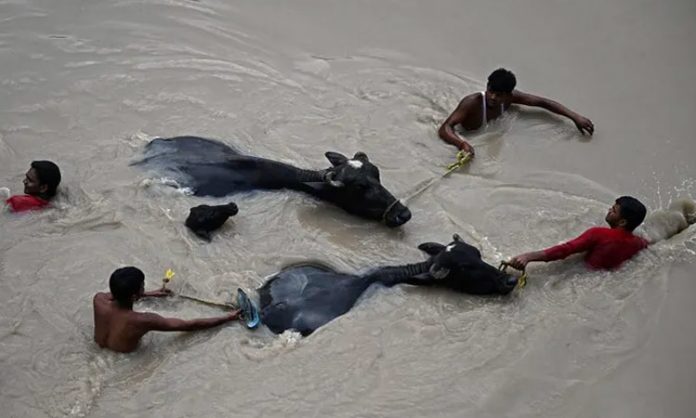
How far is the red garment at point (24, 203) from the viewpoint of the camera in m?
5.17

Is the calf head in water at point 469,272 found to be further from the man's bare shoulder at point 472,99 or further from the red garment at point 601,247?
the man's bare shoulder at point 472,99

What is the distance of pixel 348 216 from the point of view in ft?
17.8

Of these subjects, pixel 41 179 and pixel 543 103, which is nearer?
pixel 41 179

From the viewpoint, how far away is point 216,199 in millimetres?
5449

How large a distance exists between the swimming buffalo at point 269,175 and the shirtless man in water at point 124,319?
1.30 meters

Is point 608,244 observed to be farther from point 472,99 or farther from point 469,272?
point 472,99

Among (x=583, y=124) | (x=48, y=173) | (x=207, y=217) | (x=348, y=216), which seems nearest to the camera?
(x=207, y=217)

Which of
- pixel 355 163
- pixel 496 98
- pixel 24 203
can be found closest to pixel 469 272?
pixel 355 163

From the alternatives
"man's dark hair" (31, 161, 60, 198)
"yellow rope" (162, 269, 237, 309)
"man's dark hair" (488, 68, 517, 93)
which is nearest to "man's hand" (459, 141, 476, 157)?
"man's dark hair" (488, 68, 517, 93)

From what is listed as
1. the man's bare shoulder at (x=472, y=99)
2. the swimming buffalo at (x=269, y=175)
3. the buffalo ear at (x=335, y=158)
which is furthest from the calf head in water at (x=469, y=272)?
the man's bare shoulder at (x=472, y=99)

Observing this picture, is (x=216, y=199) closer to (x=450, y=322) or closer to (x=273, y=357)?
(x=273, y=357)

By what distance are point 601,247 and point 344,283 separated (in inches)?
59.9

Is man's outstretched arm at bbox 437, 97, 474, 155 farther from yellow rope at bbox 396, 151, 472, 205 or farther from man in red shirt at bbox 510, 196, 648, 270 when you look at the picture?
man in red shirt at bbox 510, 196, 648, 270

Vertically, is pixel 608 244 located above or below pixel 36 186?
above
